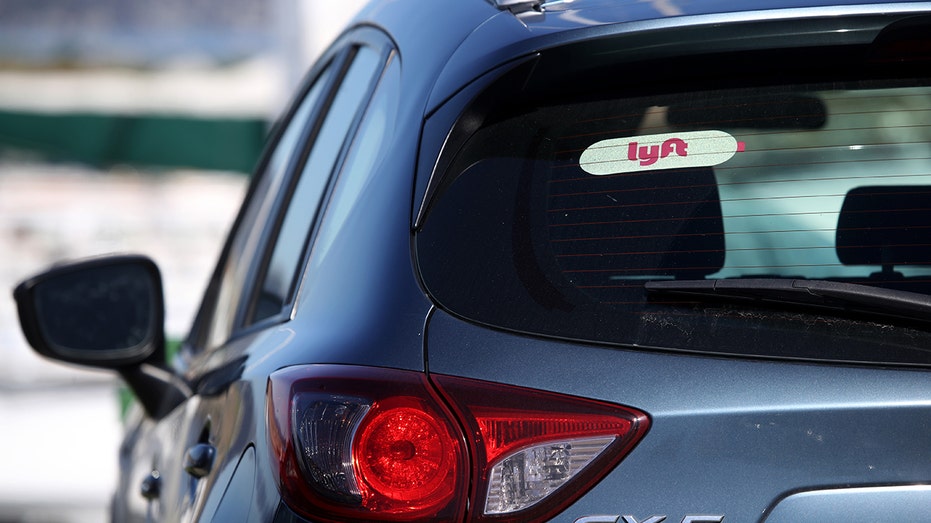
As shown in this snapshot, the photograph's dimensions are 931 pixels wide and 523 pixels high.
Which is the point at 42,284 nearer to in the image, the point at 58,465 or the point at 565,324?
the point at 565,324

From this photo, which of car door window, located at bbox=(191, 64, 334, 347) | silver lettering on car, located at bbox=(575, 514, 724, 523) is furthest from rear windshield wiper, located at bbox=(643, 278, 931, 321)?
car door window, located at bbox=(191, 64, 334, 347)

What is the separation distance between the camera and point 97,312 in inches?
103

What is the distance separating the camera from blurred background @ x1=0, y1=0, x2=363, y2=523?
759 centimetres

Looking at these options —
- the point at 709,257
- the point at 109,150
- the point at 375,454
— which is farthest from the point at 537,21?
the point at 109,150

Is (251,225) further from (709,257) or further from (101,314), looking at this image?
(709,257)

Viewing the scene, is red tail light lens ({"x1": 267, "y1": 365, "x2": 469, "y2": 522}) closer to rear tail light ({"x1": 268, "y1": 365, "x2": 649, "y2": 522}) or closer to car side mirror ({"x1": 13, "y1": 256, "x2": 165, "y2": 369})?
rear tail light ({"x1": 268, "y1": 365, "x2": 649, "y2": 522})

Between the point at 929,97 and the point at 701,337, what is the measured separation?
48 cm

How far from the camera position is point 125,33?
15.3 m

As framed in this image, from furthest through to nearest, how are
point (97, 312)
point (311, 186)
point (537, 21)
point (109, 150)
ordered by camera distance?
1. point (109, 150)
2. point (97, 312)
3. point (311, 186)
4. point (537, 21)

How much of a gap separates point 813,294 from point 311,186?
41.3 inches

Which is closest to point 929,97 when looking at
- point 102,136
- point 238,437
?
point 238,437

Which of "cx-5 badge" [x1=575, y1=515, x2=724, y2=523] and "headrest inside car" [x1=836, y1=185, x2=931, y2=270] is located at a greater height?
"headrest inside car" [x1=836, y1=185, x2=931, y2=270]

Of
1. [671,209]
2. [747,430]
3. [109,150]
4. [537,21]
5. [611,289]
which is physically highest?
[109,150]

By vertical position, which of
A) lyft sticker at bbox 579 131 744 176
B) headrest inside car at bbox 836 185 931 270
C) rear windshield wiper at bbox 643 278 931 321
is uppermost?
lyft sticker at bbox 579 131 744 176
